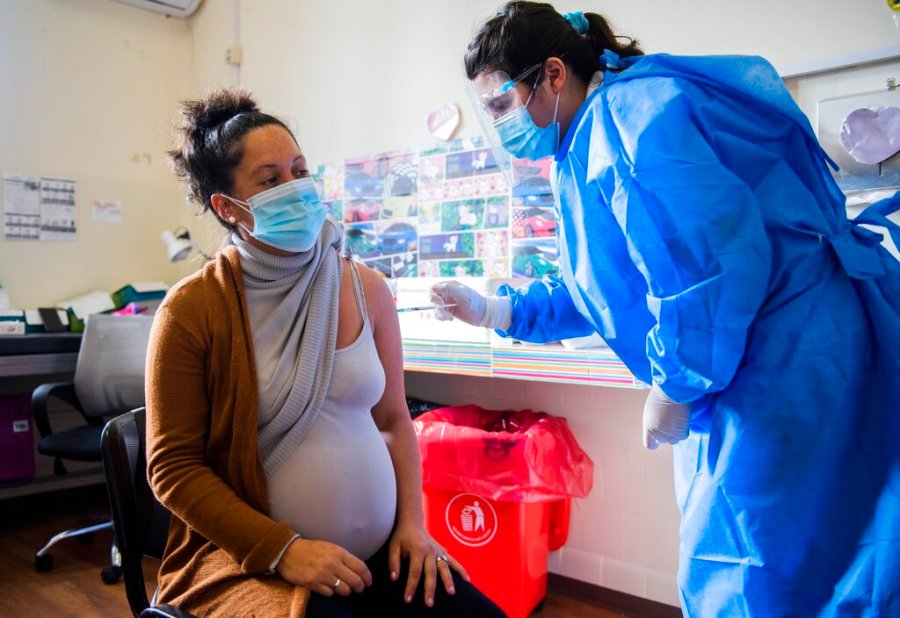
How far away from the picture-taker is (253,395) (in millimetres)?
1024

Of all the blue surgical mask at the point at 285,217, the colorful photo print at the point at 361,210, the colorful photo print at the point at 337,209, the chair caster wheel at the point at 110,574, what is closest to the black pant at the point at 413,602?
the blue surgical mask at the point at 285,217

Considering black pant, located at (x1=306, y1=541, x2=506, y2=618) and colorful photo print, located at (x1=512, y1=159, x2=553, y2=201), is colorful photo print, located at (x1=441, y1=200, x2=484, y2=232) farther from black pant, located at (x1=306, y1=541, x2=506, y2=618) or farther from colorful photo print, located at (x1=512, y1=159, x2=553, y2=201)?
black pant, located at (x1=306, y1=541, x2=506, y2=618)

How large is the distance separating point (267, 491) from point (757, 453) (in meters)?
Result: 0.74

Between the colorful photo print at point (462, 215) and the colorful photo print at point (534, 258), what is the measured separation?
214mm

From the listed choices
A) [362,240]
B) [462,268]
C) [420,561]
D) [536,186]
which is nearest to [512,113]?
[420,561]

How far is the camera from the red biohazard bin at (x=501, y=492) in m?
1.88

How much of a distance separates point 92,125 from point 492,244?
7.77 ft

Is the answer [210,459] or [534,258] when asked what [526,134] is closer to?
[210,459]

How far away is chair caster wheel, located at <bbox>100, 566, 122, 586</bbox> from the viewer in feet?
7.63

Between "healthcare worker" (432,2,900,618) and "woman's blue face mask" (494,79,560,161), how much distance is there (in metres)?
0.16

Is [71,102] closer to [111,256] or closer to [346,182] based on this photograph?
[111,256]

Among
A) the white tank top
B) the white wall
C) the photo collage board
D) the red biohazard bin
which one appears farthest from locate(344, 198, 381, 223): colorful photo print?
the white tank top

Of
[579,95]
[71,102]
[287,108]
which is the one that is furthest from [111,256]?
[579,95]

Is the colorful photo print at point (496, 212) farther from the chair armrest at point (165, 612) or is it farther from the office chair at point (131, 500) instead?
the chair armrest at point (165, 612)
